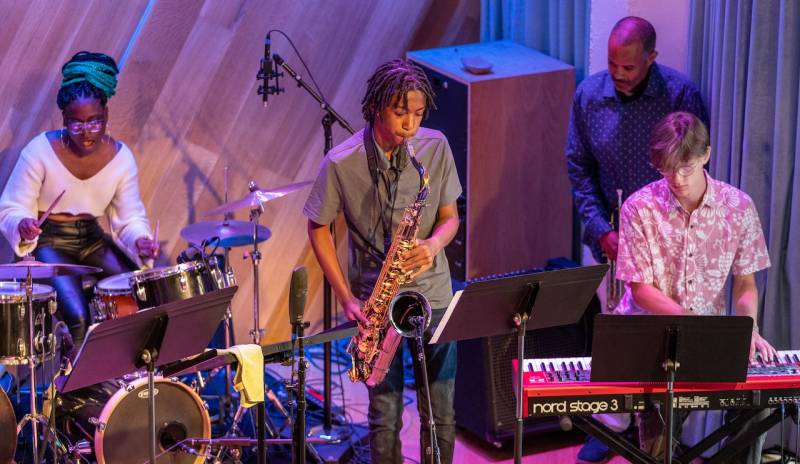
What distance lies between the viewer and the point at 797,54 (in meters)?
→ 4.48

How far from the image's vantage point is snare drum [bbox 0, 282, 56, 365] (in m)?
4.44

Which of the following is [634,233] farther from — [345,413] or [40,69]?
[40,69]

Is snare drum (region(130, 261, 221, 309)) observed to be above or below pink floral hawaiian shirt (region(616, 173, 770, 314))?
below

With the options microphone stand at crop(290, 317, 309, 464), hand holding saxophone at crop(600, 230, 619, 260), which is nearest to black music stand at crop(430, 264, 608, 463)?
microphone stand at crop(290, 317, 309, 464)

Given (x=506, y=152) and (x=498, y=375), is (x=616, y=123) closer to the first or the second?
(x=506, y=152)

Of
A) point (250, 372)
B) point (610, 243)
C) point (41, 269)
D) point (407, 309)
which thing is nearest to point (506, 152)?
point (610, 243)

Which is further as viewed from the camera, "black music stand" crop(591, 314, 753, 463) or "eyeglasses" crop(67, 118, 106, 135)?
"eyeglasses" crop(67, 118, 106, 135)

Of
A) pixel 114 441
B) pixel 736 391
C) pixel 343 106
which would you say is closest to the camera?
pixel 736 391

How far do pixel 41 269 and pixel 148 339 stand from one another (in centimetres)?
102

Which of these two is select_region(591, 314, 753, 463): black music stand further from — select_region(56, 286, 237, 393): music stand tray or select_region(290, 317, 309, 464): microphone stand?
select_region(56, 286, 237, 393): music stand tray

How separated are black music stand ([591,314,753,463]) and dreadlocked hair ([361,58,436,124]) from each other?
1.02 metres

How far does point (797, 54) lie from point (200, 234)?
277 cm

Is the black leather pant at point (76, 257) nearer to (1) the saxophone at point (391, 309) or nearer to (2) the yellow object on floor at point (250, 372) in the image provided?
(2) the yellow object on floor at point (250, 372)

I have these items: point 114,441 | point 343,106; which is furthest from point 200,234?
point 343,106
